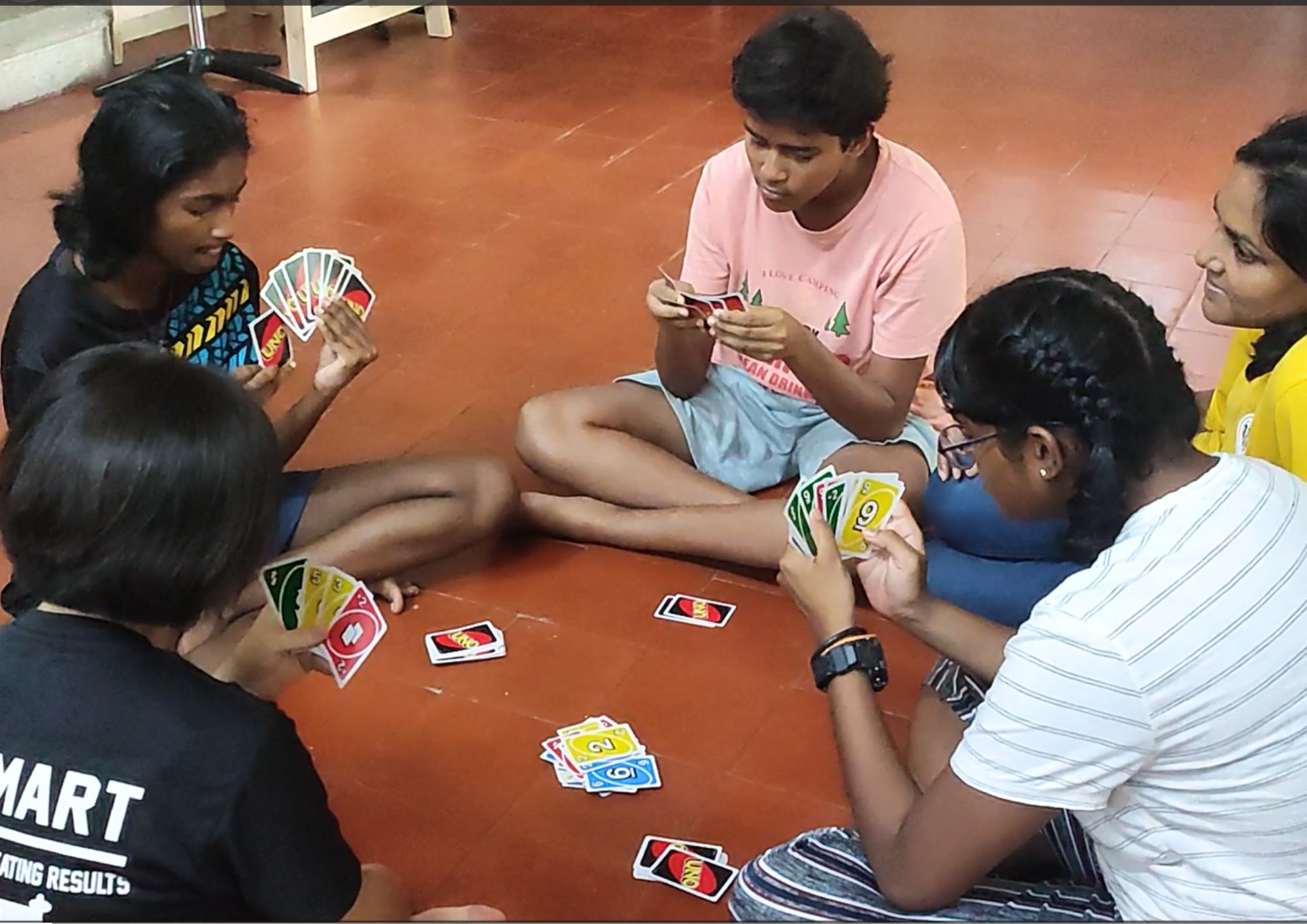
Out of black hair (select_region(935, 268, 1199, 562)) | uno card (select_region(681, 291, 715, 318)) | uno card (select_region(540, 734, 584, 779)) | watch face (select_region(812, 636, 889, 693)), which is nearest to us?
black hair (select_region(935, 268, 1199, 562))

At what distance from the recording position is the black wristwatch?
1.77m

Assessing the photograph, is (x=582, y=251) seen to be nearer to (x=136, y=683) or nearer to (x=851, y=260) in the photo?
(x=851, y=260)

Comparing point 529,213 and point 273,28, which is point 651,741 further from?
point 273,28

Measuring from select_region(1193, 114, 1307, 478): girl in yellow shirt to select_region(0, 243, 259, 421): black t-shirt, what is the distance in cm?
158

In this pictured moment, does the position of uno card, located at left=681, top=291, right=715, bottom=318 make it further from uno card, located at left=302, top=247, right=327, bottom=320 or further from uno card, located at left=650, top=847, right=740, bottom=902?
uno card, located at left=650, top=847, right=740, bottom=902

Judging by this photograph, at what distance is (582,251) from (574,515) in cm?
163

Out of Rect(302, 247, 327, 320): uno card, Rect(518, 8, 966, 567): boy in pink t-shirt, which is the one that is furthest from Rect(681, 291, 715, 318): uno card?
Rect(302, 247, 327, 320): uno card

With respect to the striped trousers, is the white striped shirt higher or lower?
higher

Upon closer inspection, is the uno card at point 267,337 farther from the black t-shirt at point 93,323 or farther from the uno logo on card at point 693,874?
the uno logo on card at point 693,874

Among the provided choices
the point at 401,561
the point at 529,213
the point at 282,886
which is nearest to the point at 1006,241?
the point at 529,213

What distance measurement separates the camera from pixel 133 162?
2230 millimetres

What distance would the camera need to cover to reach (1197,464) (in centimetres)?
149

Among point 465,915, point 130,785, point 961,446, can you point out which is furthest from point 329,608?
point 961,446

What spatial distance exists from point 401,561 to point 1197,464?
5.46 ft
